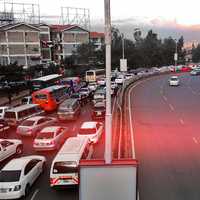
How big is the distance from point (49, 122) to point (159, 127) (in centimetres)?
799

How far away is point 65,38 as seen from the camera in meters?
91.8

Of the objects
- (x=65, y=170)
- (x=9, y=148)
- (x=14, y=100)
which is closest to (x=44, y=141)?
(x=9, y=148)

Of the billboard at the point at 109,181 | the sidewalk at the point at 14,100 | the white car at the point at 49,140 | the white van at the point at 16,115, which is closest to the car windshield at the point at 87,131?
the white car at the point at 49,140

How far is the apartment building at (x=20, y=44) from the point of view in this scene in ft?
238

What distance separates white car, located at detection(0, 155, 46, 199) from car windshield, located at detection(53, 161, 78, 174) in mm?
1252

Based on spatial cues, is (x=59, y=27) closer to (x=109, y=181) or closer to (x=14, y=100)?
(x=14, y=100)

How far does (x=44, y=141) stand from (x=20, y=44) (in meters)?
59.7

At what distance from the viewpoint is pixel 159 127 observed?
2477cm

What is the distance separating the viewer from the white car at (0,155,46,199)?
513 inches

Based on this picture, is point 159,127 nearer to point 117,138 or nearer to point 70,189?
point 117,138

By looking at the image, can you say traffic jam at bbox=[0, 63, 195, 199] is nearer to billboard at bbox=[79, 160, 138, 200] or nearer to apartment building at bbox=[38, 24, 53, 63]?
billboard at bbox=[79, 160, 138, 200]

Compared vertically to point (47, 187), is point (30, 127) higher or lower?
higher

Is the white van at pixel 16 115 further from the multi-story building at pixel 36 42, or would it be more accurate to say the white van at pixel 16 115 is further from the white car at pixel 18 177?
the multi-story building at pixel 36 42

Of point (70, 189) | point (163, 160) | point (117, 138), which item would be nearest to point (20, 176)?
point (70, 189)
